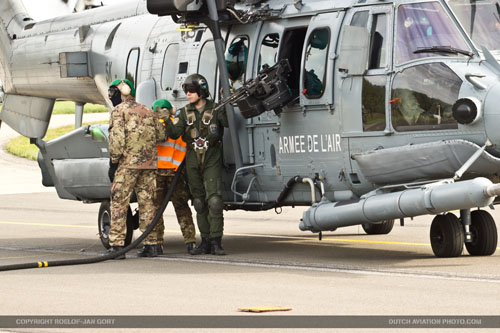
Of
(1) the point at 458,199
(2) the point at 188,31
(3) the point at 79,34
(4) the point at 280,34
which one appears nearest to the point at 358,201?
(1) the point at 458,199

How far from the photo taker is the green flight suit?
12156 millimetres

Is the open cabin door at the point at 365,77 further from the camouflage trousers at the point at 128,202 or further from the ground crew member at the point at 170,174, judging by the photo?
the camouflage trousers at the point at 128,202

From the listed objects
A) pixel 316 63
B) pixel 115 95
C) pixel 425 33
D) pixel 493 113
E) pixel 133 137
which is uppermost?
pixel 425 33

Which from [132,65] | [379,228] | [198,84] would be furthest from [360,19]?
[132,65]

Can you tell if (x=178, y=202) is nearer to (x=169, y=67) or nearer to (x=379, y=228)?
(x=169, y=67)

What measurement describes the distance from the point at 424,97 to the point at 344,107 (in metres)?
1.05

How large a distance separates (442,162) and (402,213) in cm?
68

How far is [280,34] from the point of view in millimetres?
12039

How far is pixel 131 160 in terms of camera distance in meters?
12.1

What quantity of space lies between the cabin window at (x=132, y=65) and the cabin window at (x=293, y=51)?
10.7 feet

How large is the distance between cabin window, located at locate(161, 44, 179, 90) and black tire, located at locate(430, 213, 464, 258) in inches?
168

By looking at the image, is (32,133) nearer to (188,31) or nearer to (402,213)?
(188,31)

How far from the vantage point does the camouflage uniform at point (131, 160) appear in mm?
12117

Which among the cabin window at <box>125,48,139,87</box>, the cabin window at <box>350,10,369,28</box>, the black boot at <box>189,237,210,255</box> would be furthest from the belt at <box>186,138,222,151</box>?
the cabin window at <box>125,48,139,87</box>
